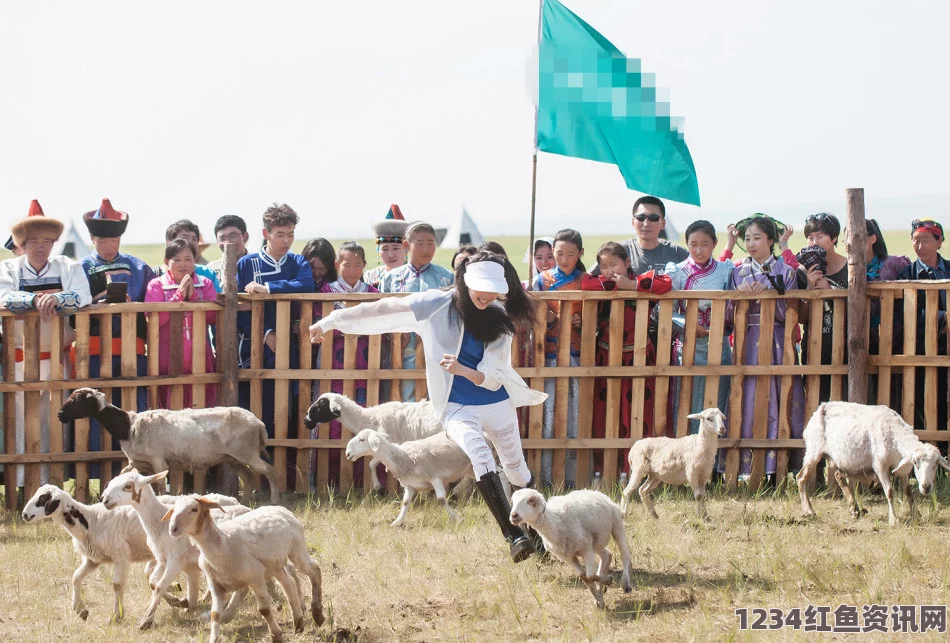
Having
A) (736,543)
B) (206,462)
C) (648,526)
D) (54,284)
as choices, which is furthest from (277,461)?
(736,543)

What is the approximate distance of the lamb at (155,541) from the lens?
607 cm

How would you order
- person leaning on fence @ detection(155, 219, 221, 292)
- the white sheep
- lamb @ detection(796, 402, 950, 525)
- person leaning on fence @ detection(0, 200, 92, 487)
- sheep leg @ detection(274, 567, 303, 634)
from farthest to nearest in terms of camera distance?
person leaning on fence @ detection(155, 219, 221, 292) → person leaning on fence @ detection(0, 200, 92, 487) → lamb @ detection(796, 402, 950, 525) → the white sheep → sheep leg @ detection(274, 567, 303, 634)

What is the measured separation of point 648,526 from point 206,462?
12.0 feet

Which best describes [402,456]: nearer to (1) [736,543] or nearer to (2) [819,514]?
(1) [736,543]

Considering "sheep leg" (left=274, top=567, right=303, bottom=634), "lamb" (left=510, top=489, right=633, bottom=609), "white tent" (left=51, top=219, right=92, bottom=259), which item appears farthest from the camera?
"white tent" (left=51, top=219, right=92, bottom=259)

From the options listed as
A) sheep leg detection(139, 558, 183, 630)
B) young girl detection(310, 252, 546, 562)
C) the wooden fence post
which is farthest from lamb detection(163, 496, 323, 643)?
the wooden fence post

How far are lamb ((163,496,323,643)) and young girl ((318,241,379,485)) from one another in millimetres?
3704

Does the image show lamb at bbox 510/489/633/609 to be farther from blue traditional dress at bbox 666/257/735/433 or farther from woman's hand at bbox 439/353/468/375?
blue traditional dress at bbox 666/257/735/433

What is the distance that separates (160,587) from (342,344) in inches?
155

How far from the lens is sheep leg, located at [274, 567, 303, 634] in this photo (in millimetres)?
5852

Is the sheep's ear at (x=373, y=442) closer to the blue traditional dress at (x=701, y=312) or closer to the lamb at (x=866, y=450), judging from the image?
the blue traditional dress at (x=701, y=312)

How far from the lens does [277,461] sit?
9523 millimetres

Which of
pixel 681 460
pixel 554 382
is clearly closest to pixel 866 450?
pixel 681 460

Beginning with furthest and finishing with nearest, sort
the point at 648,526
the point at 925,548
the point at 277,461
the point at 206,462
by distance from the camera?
the point at 277,461
the point at 206,462
the point at 648,526
the point at 925,548
